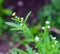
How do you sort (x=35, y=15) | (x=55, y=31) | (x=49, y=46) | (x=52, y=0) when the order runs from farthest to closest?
1. (x=35, y=15)
2. (x=52, y=0)
3. (x=55, y=31)
4. (x=49, y=46)

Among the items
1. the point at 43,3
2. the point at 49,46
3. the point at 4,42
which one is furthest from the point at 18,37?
the point at 49,46

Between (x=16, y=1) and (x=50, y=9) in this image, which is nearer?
(x=50, y=9)

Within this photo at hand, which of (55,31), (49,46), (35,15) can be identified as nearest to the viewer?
(49,46)

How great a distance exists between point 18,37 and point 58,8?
0.69m

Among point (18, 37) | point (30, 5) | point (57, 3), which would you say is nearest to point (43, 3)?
point (30, 5)

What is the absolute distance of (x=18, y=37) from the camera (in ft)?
13.1

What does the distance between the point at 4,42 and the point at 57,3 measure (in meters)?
0.93

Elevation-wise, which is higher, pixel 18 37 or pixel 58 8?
pixel 58 8

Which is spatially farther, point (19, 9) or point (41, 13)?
point (19, 9)

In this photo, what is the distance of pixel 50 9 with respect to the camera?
160 inches

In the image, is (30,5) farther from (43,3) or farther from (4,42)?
(4,42)

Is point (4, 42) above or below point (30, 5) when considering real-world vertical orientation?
below

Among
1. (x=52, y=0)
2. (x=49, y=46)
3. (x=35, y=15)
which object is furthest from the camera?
(x=35, y=15)

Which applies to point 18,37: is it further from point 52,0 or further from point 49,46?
point 49,46
